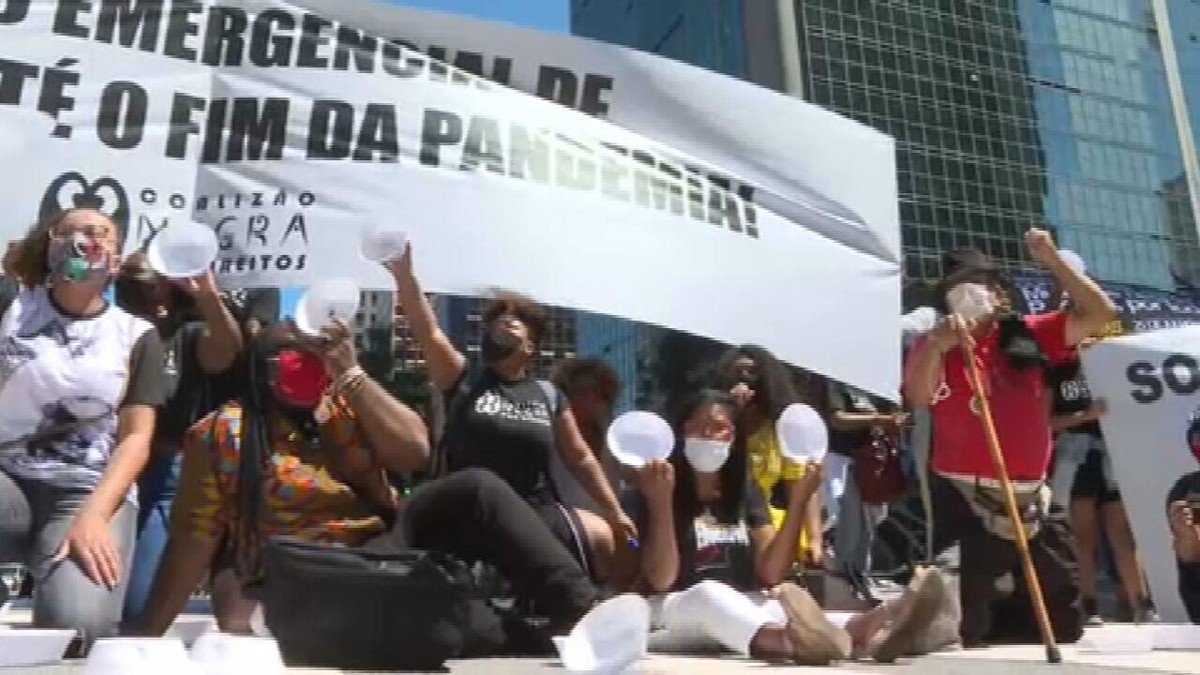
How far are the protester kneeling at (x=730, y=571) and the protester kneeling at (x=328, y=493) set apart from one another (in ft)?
1.38

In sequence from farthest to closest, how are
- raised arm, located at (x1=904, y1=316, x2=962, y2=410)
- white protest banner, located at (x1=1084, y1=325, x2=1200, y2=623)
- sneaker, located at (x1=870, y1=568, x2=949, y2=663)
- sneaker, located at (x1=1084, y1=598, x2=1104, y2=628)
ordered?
sneaker, located at (x1=1084, y1=598, x2=1104, y2=628) < white protest banner, located at (x1=1084, y1=325, x2=1200, y2=623) < raised arm, located at (x1=904, y1=316, x2=962, y2=410) < sneaker, located at (x1=870, y1=568, x2=949, y2=663)

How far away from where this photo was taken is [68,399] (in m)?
3.12

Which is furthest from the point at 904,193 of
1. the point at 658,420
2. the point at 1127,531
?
the point at 658,420

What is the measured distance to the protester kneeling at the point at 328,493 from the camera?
10.3 ft

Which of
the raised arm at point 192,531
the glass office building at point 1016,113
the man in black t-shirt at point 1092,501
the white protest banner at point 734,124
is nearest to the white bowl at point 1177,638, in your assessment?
the white protest banner at point 734,124

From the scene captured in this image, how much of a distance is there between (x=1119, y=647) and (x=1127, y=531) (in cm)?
241

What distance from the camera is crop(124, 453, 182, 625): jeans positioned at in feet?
12.3

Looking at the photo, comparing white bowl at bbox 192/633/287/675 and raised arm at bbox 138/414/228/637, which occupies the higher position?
raised arm at bbox 138/414/228/637

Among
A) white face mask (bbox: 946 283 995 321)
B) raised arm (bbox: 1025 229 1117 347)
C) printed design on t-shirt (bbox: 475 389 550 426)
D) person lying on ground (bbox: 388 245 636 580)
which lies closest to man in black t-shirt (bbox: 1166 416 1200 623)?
raised arm (bbox: 1025 229 1117 347)

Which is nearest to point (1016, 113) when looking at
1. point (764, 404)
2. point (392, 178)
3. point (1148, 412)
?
point (1148, 412)

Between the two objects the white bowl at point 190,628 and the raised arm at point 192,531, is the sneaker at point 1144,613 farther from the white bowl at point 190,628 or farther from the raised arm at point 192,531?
the raised arm at point 192,531

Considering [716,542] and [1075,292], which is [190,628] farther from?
[1075,292]

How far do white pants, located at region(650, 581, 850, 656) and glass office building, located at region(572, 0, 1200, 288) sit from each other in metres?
40.0

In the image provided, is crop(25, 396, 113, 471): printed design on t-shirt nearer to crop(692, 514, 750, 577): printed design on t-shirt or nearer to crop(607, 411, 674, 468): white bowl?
crop(607, 411, 674, 468): white bowl
